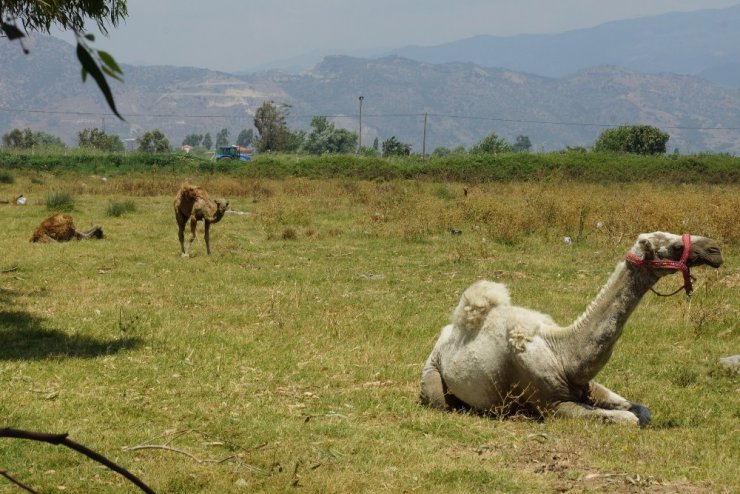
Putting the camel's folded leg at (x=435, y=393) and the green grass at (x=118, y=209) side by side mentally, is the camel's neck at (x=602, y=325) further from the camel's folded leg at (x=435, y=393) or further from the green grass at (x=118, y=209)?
the green grass at (x=118, y=209)

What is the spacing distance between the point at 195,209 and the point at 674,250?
12998mm

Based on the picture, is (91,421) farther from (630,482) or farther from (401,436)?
(630,482)

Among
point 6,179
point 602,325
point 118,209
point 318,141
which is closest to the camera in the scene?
point 602,325

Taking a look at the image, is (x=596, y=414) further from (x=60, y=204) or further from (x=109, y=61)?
(x=60, y=204)

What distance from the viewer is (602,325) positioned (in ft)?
22.3

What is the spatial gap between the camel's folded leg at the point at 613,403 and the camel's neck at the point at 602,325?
36 centimetres

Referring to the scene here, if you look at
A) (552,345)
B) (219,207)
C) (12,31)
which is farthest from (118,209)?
(12,31)

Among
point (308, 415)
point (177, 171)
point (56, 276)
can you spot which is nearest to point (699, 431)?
point (308, 415)

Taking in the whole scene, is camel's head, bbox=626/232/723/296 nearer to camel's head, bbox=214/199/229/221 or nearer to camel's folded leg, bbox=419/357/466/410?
camel's folded leg, bbox=419/357/466/410

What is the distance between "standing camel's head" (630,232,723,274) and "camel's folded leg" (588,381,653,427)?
130cm

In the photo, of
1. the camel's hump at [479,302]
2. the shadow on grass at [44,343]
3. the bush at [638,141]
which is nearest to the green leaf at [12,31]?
the camel's hump at [479,302]

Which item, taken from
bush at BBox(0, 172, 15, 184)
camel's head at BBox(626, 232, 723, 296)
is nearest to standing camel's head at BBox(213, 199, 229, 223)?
camel's head at BBox(626, 232, 723, 296)

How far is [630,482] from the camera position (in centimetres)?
562

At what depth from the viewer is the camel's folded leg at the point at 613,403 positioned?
Answer: 7191mm
